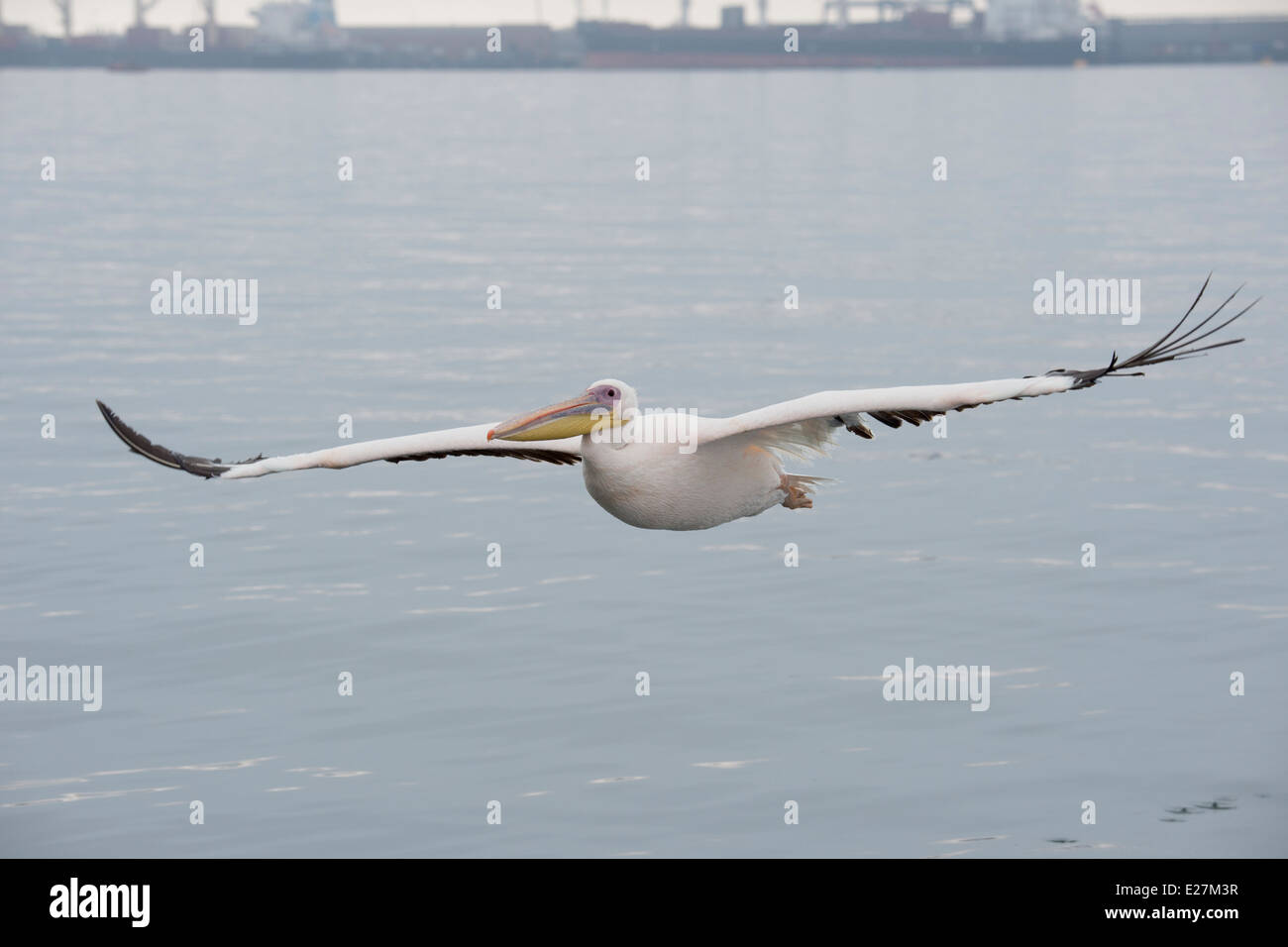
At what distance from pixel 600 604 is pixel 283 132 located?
307 ft

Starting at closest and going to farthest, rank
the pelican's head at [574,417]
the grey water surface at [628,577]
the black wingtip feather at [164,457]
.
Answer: the pelican's head at [574,417], the black wingtip feather at [164,457], the grey water surface at [628,577]

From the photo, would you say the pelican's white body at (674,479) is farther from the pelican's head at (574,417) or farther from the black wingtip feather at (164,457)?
the black wingtip feather at (164,457)

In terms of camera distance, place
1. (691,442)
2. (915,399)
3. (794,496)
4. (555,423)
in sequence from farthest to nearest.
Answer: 1. (794,496)
2. (691,442)
3. (555,423)
4. (915,399)

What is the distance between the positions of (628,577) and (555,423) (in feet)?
33.6

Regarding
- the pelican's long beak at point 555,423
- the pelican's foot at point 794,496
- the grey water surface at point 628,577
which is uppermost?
the pelican's long beak at point 555,423

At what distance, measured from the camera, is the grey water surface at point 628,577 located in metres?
17.9

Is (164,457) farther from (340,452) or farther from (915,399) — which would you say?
(915,399)

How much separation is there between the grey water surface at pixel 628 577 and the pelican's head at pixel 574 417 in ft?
16.8

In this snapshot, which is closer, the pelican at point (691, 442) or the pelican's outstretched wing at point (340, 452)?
the pelican at point (691, 442)

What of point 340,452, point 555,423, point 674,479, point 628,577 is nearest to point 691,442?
point 674,479

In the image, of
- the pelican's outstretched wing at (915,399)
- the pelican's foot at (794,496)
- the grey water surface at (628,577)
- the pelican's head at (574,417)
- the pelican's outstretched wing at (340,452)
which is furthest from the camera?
the grey water surface at (628,577)

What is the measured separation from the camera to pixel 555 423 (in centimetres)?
1311

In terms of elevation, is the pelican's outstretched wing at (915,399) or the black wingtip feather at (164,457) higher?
the pelican's outstretched wing at (915,399)

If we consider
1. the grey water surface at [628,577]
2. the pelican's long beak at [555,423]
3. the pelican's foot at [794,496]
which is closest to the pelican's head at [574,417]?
the pelican's long beak at [555,423]
